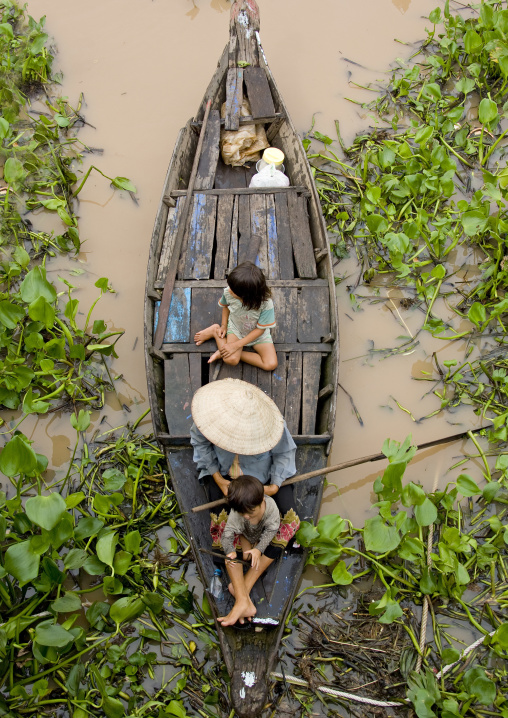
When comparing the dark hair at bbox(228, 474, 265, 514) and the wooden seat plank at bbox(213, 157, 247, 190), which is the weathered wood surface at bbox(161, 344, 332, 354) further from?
the wooden seat plank at bbox(213, 157, 247, 190)

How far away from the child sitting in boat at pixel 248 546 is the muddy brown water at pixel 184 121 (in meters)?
0.78

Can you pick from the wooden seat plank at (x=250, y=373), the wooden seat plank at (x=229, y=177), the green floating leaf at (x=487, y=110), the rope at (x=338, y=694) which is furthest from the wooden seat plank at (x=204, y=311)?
the green floating leaf at (x=487, y=110)

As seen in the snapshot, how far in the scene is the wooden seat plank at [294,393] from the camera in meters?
A: 3.02

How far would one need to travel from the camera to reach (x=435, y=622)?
283 centimetres

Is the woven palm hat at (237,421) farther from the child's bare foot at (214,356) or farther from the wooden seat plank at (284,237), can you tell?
the wooden seat plank at (284,237)

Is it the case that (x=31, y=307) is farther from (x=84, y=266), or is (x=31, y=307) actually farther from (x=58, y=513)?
(x=58, y=513)

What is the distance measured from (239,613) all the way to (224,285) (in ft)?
5.94

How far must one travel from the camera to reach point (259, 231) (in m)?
3.65

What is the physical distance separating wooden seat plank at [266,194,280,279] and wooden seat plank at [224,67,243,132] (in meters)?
0.66

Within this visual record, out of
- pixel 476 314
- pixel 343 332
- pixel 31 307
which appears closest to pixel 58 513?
pixel 31 307

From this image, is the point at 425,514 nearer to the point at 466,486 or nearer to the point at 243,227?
the point at 466,486

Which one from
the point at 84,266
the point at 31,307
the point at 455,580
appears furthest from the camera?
the point at 84,266

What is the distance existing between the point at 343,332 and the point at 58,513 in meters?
2.17

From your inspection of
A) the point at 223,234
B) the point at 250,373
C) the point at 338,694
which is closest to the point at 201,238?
the point at 223,234
